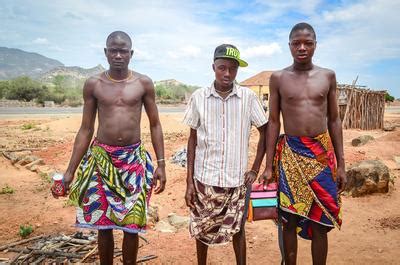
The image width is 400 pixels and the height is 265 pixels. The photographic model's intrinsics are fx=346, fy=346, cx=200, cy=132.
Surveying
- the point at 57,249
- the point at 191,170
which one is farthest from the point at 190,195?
the point at 57,249

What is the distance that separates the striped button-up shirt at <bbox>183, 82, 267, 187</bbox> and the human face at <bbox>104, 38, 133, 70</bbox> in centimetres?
71

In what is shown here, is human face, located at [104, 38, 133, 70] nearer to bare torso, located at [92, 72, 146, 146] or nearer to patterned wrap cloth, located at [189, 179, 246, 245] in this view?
bare torso, located at [92, 72, 146, 146]

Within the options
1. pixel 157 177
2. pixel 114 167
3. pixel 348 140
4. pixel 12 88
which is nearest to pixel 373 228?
pixel 157 177

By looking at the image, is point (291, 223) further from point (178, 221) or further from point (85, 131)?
point (178, 221)

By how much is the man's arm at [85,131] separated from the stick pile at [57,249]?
109 cm

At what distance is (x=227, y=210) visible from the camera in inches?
109

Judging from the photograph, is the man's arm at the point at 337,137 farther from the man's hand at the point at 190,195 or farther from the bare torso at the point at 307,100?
the man's hand at the point at 190,195

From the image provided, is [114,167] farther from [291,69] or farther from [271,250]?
[271,250]

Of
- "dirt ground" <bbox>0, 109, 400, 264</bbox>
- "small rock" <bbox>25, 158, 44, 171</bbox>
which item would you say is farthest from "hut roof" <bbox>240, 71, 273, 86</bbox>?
"small rock" <bbox>25, 158, 44, 171</bbox>

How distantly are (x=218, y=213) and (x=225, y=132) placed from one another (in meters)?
0.65

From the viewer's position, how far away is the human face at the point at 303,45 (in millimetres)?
2709

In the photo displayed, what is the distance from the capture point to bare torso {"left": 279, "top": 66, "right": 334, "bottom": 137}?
2729 mm

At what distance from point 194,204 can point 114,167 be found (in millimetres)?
731

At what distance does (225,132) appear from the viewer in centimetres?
273
